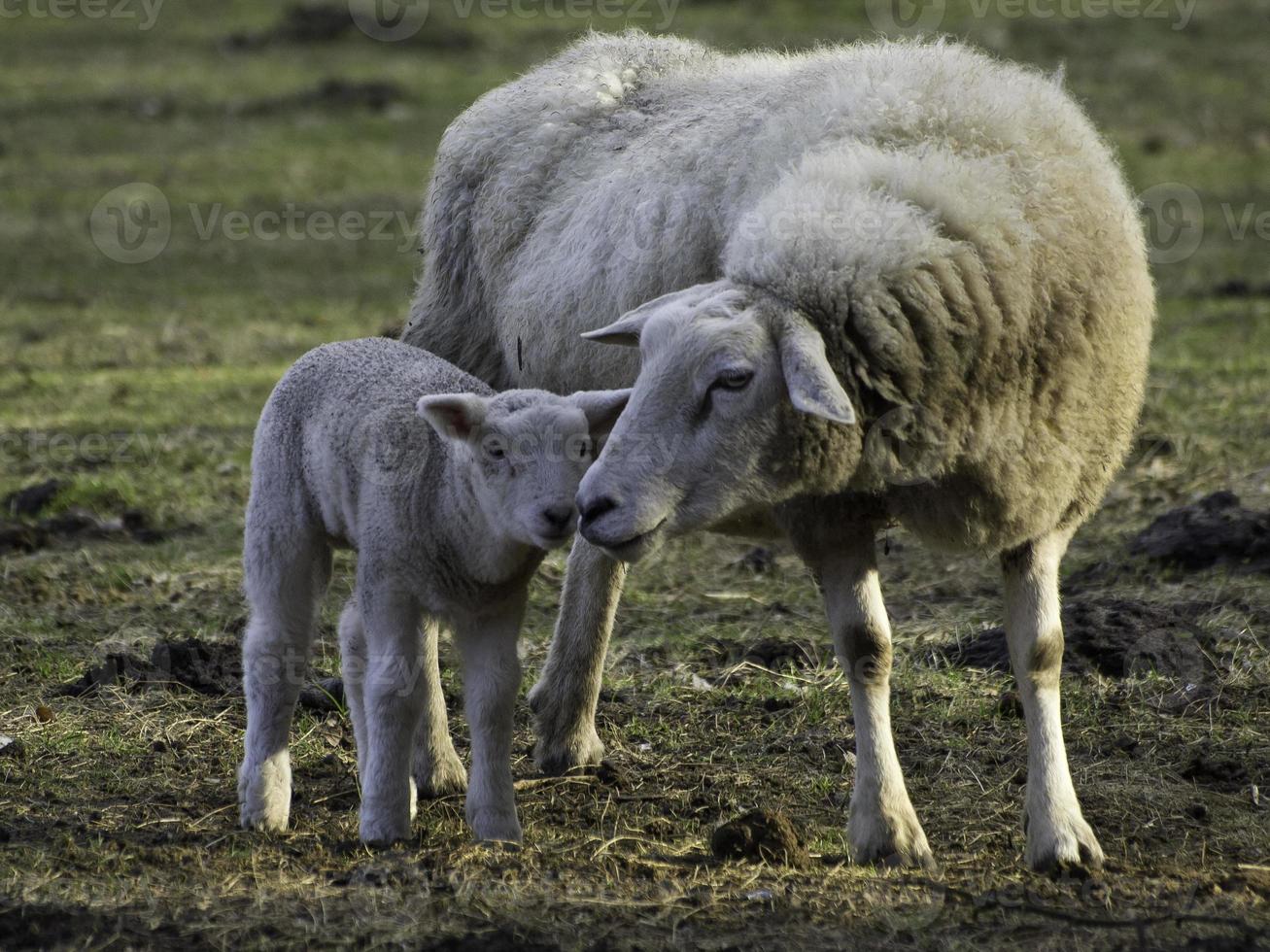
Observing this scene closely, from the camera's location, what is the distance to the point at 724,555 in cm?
736

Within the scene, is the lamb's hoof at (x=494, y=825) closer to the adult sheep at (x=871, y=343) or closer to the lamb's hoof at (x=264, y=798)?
the lamb's hoof at (x=264, y=798)

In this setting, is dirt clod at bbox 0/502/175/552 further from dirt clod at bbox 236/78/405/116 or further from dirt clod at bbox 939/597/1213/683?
dirt clod at bbox 236/78/405/116

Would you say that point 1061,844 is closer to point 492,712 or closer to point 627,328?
point 492,712

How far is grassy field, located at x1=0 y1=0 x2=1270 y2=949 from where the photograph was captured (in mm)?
3709

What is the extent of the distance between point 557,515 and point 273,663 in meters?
1.10

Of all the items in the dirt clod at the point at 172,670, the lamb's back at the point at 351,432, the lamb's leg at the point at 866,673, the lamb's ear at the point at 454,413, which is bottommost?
the dirt clod at the point at 172,670

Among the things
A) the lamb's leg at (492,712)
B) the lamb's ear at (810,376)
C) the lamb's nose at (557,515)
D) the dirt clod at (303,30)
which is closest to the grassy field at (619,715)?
the lamb's leg at (492,712)

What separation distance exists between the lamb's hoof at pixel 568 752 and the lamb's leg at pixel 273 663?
0.96 m

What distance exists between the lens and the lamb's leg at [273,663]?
14.5 ft

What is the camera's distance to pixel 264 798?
4414mm

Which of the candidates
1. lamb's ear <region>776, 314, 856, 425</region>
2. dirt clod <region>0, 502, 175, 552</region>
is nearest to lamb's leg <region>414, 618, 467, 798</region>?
lamb's ear <region>776, 314, 856, 425</region>

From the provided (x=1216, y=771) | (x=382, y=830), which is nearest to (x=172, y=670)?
(x=382, y=830)

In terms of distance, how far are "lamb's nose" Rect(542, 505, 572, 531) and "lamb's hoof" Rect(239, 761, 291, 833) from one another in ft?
3.91

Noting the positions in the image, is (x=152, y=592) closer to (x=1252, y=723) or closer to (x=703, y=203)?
(x=703, y=203)
